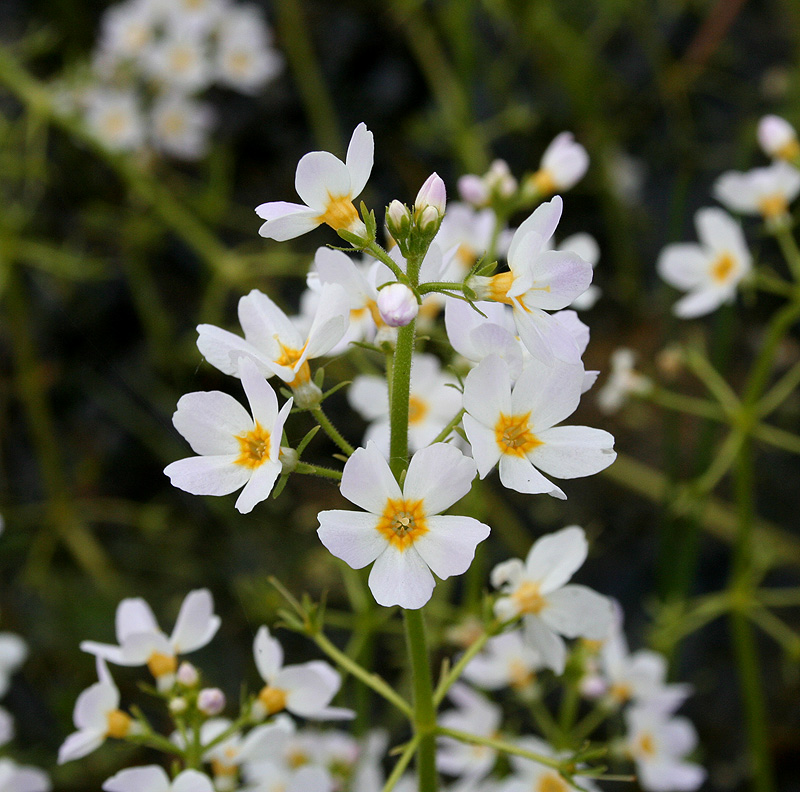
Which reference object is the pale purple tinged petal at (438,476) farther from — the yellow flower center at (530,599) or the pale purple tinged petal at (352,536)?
the yellow flower center at (530,599)

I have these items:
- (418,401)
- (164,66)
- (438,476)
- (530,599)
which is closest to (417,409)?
(418,401)

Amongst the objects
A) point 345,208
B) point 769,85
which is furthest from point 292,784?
point 769,85

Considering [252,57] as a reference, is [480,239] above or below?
below

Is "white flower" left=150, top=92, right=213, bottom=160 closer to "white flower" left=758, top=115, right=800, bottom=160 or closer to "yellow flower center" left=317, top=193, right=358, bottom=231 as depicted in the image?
"white flower" left=758, top=115, right=800, bottom=160

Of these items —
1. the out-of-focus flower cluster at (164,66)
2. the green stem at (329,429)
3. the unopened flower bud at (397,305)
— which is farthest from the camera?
the out-of-focus flower cluster at (164,66)

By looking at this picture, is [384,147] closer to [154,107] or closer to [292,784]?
[154,107]

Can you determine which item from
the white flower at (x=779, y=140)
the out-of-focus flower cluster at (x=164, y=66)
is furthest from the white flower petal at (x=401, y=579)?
the out-of-focus flower cluster at (x=164, y=66)

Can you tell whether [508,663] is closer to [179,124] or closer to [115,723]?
[115,723]
